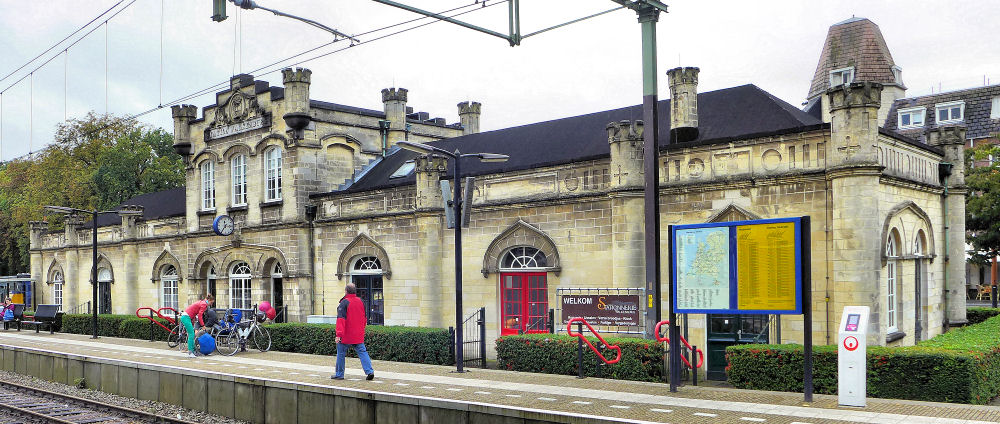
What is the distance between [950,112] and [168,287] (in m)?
46.8

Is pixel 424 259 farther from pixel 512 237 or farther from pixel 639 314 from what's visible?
pixel 639 314

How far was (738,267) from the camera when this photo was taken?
40.0 ft

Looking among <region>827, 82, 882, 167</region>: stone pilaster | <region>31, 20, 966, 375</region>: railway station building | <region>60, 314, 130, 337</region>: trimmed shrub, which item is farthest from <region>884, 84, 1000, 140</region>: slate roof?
<region>60, 314, 130, 337</region>: trimmed shrub

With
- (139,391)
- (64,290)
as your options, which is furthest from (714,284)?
(64,290)

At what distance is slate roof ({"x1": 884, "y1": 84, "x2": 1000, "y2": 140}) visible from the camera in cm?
4928

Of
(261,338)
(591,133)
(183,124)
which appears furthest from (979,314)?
(183,124)

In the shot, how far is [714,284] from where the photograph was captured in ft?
40.8

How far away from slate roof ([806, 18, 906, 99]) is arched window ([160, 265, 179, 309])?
41.3 m

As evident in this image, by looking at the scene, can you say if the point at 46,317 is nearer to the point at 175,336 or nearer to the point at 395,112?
the point at 175,336

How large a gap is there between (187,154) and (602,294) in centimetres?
1942

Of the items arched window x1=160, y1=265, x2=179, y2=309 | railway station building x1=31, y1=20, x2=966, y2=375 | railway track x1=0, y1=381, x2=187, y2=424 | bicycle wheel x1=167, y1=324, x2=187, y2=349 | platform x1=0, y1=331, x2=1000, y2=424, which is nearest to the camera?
platform x1=0, y1=331, x2=1000, y2=424

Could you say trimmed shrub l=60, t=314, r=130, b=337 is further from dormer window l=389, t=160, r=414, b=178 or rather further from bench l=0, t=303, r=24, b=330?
dormer window l=389, t=160, r=414, b=178

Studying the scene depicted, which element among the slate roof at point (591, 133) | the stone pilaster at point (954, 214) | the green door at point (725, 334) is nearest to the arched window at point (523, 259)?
the slate roof at point (591, 133)

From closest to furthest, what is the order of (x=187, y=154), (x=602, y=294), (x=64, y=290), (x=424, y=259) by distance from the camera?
(x=602, y=294), (x=424, y=259), (x=187, y=154), (x=64, y=290)
